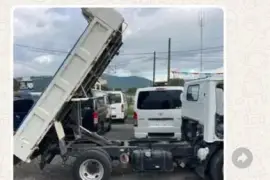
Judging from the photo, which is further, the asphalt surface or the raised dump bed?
the asphalt surface

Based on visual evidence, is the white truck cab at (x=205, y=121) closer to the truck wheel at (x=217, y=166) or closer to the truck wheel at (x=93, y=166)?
the truck wheel at (x=217, y=166)

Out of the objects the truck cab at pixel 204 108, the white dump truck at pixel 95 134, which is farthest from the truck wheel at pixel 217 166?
the truck cab at pixel 204 108

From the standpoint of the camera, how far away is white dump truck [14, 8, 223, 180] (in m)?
4.27

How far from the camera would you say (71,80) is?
15.3ft

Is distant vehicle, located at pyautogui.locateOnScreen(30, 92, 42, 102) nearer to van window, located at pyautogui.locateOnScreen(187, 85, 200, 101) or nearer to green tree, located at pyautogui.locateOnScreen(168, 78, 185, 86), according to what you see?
green tree, located at pyautogui.locateOnScreen(168, 78, 185, 86)

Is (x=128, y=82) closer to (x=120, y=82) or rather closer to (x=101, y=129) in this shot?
(x=120, y=82)

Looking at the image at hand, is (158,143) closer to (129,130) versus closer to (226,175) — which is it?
(129,130)

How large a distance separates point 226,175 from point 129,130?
2.03 meters

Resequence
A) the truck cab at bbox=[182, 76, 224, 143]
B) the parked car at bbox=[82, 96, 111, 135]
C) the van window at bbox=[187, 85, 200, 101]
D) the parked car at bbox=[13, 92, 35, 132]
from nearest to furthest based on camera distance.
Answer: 1. the parked car at bbox=[13, 92, 35, 132]
2. the truck cab at bbox=[182, 76, 224, 143]
3. the van window at bbox=[187, 85, 200, 101]
4. the parked car at bbox=[82, 96, 111, 135]

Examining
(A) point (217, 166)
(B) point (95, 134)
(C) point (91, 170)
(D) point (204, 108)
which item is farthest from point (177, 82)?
(C) point (91, 170)

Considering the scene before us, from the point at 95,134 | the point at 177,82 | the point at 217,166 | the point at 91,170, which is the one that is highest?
the point at 177,82

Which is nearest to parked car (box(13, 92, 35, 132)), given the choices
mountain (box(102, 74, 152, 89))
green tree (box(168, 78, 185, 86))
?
mountain (box(102, 74, 152, 89))

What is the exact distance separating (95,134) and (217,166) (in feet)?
5.92

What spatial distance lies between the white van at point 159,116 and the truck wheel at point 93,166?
603mm
